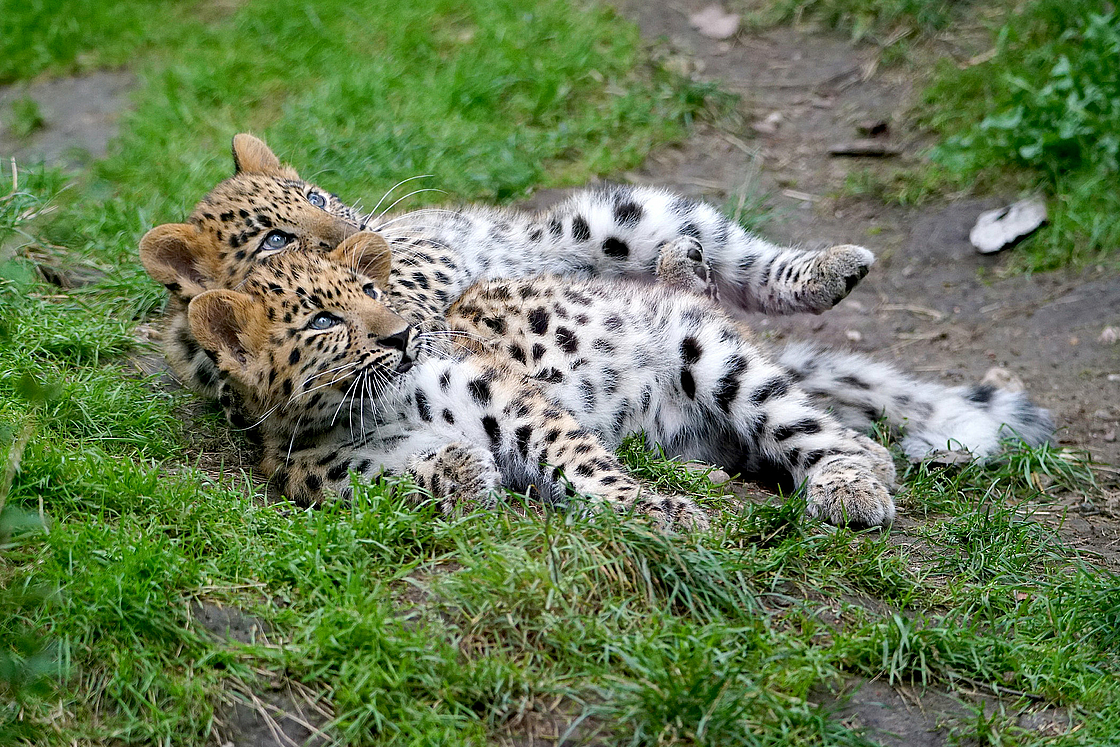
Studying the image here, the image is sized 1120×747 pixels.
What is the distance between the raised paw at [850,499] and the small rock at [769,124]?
5.01m

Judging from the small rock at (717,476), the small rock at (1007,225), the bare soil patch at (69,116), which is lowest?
the bare soil patch at (69,116)

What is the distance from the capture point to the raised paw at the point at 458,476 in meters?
4.88

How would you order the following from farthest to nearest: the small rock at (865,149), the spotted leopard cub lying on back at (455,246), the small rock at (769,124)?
the small rock at (769,124), the small rock at (865,149), the spotted leopard cub lying on back at (455,246)

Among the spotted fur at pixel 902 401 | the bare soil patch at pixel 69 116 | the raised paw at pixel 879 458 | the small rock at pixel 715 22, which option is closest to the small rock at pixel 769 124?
the small rock at pixel 715 22

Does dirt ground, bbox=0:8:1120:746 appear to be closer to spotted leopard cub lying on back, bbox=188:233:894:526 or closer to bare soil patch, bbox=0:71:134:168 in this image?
bare soil patch, bbox=0:71:134:168

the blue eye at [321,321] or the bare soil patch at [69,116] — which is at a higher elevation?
the blue eye at [321,321]

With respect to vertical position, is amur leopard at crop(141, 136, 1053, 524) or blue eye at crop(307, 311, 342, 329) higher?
blue eye at crop(307, 311, 342, 329)

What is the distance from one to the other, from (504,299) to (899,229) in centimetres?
413

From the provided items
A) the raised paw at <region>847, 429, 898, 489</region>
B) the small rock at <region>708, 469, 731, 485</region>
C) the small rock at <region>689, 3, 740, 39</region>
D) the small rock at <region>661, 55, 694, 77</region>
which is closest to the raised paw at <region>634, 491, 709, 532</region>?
the small rock at <region>708, 469, 731, 485</region>

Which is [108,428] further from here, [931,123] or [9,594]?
[931,123]

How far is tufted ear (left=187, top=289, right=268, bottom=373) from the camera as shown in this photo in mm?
4906

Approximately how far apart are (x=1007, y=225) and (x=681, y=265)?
3208 millimetres

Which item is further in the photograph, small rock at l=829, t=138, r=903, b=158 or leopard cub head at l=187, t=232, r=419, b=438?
small rock at l=829, t=138, r=903, b=158

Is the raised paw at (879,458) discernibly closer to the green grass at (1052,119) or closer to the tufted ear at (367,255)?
the tufted ear at (367,255)
